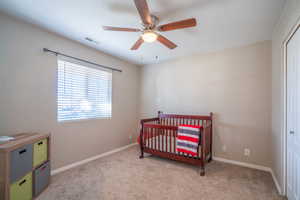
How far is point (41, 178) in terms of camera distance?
1.91 metres

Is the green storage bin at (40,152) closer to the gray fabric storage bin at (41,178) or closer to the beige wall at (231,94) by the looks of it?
the gray fabric storage bin at (41,178)

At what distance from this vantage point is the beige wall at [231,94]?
2.61 m

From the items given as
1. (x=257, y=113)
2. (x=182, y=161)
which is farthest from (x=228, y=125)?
(x=182, y=161)

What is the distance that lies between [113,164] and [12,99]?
193cm

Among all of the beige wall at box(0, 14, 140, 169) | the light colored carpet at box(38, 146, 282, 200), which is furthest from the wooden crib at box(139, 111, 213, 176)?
the beige wall at box(0, 14, 140, 169)

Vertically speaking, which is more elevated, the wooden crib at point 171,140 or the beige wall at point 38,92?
the beige wall at point 38,92

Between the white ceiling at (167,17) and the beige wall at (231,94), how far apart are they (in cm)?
38

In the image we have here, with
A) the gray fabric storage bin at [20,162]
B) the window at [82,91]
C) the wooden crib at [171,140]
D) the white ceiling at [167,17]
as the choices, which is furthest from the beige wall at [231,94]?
the gray fabric storage bin at [20,162]

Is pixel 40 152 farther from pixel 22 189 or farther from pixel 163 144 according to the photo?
pixel 163 144

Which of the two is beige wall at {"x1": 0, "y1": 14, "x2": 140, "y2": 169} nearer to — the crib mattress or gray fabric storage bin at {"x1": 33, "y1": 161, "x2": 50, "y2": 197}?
gray fabric storage bin at {"x1": 33, "y1": 161, "x2": 50, "y2": 197}

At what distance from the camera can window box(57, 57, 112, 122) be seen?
2523mm

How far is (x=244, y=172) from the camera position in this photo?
2.49 metres

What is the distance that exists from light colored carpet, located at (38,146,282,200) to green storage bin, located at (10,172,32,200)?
0.65 ft

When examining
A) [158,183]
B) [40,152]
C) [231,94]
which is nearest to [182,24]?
[231,94]
